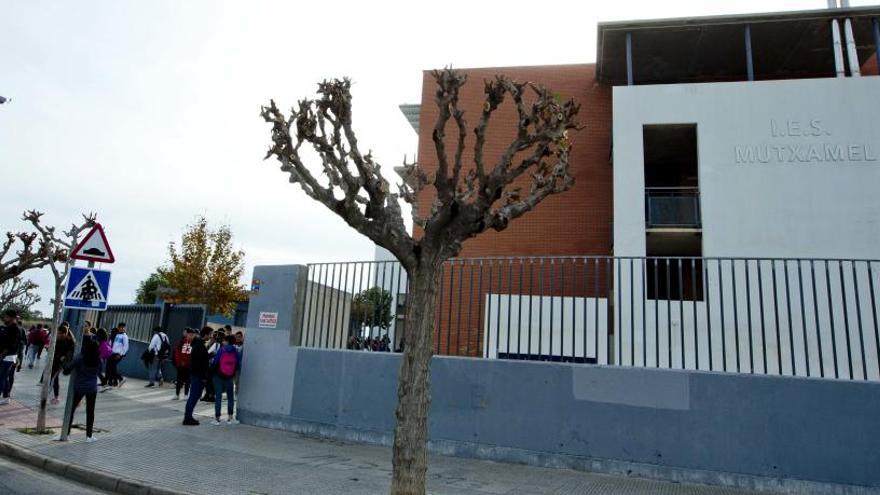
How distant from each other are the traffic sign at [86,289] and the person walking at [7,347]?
13.0 ft

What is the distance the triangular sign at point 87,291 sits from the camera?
28.1ft

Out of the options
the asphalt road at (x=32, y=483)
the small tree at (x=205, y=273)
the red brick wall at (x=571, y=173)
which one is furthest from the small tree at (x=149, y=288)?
the asphalt road at (x=32, y=483)

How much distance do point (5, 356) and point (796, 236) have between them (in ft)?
62.9

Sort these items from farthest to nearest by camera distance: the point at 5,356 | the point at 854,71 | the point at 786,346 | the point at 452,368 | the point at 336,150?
1. the point at 854,71
2. the point at 786,346
3. the point at 5,356
4. the point at 452,368
5. the point at 336,150

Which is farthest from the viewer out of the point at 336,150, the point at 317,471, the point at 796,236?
the point at 796,236

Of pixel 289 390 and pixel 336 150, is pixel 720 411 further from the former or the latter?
pixel 289 390

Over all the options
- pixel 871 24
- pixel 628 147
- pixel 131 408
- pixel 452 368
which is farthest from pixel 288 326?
pixel 871 24

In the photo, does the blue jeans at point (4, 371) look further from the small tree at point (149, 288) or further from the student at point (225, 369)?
the small tree at point (149, 288)

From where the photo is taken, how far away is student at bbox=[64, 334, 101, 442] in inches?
338

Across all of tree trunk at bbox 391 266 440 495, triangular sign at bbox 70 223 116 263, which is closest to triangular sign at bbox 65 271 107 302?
triangular sign at bbox 70 223 116 263

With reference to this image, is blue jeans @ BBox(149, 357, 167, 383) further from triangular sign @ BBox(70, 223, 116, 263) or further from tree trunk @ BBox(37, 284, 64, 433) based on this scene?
triangular sign @ BBox(70, 223, 116, 263)

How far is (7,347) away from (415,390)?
10405 millimetres

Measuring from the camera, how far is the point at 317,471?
23.6 ft

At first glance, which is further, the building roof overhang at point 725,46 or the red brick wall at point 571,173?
the red brick wall at point 571,173
